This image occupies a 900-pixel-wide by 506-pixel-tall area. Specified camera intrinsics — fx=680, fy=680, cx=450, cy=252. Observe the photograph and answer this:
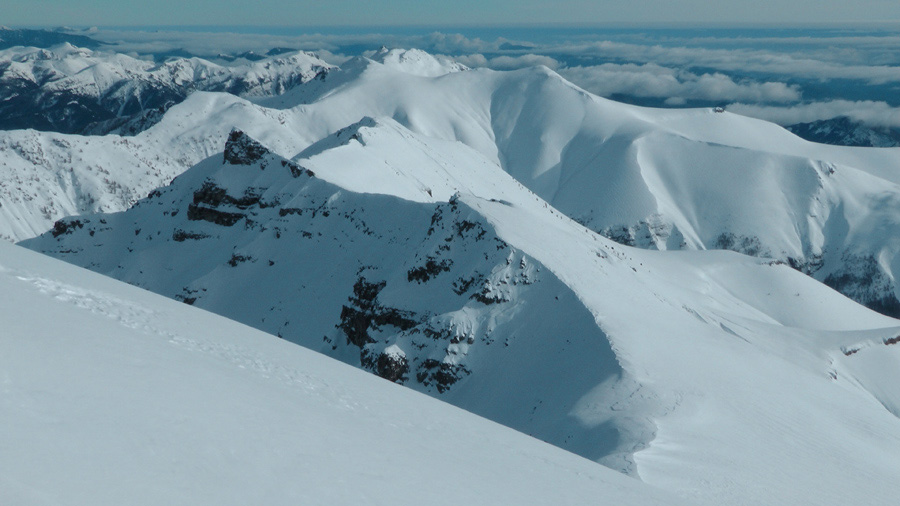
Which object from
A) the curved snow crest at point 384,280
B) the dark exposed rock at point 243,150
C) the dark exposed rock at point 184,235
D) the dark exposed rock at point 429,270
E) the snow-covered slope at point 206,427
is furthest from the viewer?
the dark exposed rock at point 243,150

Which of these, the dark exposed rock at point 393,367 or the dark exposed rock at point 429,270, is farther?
the dark exposed rock at point 429,270

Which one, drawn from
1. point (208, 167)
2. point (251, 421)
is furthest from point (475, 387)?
point (208, 167)

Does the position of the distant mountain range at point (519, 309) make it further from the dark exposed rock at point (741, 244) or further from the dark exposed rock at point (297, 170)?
the dark exposed rock at point (741, 244)

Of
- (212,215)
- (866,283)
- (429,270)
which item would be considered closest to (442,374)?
(429,270)

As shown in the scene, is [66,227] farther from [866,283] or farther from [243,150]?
[866,283]

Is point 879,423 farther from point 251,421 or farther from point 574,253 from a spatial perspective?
point 251,421

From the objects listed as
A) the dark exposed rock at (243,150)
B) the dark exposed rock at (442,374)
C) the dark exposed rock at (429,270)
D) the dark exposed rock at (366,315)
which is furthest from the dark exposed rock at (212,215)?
the dark exposed rock at (442,374)
